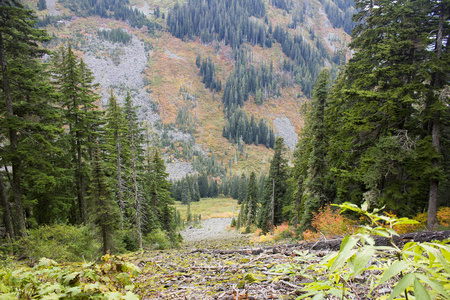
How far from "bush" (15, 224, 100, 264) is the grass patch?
59337 mm

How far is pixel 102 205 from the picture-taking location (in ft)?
42.6

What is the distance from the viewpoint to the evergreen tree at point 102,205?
41.7 feet

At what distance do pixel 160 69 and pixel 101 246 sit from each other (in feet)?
538

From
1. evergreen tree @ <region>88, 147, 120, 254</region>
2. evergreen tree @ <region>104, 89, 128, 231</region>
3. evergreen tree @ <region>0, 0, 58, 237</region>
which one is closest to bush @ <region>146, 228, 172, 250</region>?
evergreen tree @ <region>104, 89, 128, 231</region>

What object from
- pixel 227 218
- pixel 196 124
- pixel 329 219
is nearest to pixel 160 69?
pixel 196 124

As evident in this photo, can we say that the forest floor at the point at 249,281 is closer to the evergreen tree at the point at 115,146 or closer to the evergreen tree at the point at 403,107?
the evergreen tree at the point at 403,107

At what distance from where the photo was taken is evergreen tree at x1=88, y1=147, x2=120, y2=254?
41.7 ft

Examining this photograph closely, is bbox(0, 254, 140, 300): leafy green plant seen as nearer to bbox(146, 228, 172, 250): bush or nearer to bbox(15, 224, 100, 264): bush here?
bbox(15, 224, 100, 264): bush

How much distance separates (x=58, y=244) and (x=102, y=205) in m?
2.67

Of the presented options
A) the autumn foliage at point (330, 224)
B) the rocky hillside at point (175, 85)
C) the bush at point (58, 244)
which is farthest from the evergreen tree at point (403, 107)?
the rocky hillside at point (175, 85)

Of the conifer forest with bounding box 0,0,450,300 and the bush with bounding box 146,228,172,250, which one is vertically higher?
the conifer forest with bounding box 0,0,450,300

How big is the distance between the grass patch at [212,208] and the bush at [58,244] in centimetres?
5934

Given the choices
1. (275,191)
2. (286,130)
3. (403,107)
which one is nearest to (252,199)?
(275,191)

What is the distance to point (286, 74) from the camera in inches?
7539
